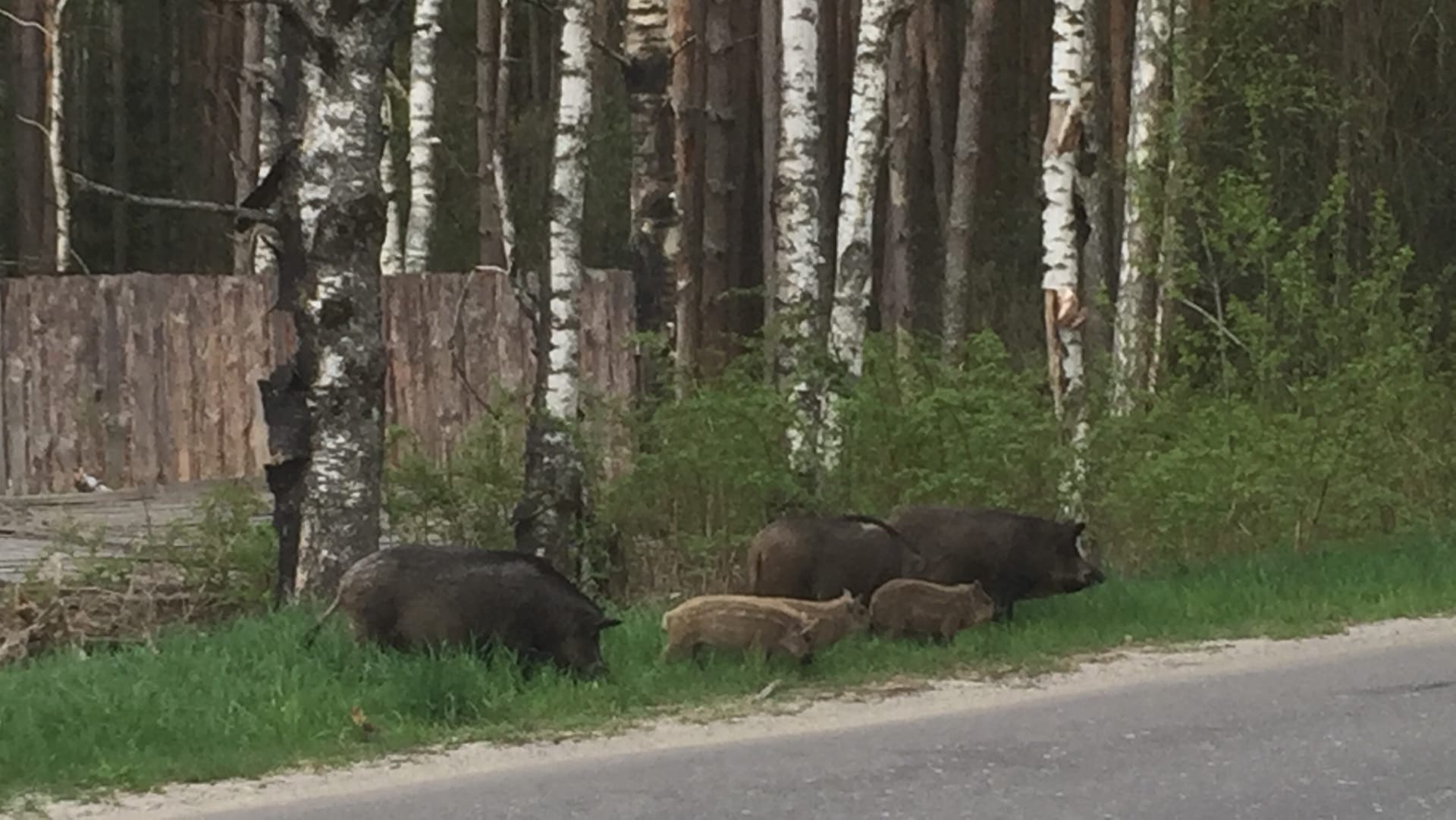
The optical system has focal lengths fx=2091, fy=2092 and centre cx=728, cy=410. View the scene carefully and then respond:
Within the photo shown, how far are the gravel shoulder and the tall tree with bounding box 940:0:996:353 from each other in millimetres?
16355

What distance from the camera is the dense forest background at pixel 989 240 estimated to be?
50.8 ft

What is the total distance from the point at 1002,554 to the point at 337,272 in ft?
14.2

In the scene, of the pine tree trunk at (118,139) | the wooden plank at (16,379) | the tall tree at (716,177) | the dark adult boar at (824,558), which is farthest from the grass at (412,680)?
the pine tree trunk at (118,139)

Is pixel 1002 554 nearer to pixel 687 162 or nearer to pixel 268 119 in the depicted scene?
pixel 687 162

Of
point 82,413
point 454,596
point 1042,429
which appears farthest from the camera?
point 82,413

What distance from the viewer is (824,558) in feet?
40.1

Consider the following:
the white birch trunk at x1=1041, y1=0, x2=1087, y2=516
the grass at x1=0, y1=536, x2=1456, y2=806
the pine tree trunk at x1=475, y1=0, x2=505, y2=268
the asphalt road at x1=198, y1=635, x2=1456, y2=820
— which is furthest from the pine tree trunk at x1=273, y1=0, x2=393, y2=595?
the pine tree trunk at x1=475, y1=0, x2=505, y2=268

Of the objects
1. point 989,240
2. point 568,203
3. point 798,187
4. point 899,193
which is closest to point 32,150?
point 899,193

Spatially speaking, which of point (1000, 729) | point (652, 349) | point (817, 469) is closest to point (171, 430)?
point (652, 349)

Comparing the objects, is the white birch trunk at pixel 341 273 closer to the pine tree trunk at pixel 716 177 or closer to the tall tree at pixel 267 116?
the tall tree at pixel 267 116

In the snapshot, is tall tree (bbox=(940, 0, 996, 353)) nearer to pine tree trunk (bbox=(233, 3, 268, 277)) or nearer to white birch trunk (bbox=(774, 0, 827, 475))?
pine tree trunk (bbox=(233, 3, 268, 277))

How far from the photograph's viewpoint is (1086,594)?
13.3 metres

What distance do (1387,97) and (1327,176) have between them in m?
1.36

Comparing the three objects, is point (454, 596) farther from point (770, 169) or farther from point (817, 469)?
point (770, 169)
